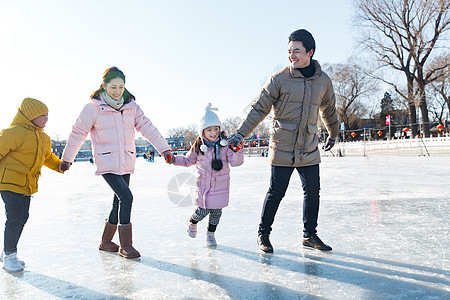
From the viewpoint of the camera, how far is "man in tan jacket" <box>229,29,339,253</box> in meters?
2.50

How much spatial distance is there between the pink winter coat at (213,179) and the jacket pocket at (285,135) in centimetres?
28

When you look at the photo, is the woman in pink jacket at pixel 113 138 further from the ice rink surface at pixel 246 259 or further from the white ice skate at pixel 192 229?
the white ice skate at pixel 192 229

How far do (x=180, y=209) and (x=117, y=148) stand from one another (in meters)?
1.99

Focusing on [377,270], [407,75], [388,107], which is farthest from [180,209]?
[388,107]

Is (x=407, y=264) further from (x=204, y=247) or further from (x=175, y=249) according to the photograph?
(x=175, y=249)

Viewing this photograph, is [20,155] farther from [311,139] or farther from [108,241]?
[311,139]

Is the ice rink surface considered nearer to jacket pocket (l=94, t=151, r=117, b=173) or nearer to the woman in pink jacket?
the woman in pink jacket

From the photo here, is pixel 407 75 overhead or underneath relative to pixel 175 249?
overhead

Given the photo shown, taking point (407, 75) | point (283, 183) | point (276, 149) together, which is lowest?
point (283, 183)

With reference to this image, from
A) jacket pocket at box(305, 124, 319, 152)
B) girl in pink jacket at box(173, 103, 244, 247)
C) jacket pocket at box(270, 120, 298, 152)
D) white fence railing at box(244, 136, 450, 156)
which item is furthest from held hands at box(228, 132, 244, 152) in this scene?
white fence railing at box(244, 136, 450, 156)

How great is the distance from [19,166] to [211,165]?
48.0 inches

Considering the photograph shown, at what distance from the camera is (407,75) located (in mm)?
21656

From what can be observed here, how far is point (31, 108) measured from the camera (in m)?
2.38

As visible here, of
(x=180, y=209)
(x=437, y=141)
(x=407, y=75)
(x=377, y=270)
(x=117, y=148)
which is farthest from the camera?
(x=407, y=75)
